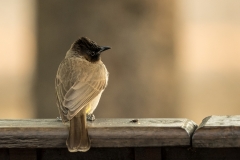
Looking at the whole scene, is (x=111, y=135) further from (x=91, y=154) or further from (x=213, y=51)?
(x=213, y=51)

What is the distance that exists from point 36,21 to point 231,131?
322cm

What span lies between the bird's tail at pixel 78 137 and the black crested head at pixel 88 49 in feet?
5.64

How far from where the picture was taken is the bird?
11.6ft

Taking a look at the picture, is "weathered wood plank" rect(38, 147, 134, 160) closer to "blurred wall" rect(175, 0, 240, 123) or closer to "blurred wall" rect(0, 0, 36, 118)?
"blurred wall" rect(0, 0, 36, 118)

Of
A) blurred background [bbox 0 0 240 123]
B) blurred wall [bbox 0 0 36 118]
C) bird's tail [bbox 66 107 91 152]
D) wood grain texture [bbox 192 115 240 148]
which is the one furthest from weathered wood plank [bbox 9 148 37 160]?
blurred wall [bbox 0 0 36 118]

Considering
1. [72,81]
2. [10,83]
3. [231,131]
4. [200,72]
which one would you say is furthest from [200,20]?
[231,131]

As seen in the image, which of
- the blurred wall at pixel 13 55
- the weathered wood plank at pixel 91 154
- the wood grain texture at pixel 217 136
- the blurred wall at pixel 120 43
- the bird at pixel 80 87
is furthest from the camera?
the blurred wall at pixel 13 55

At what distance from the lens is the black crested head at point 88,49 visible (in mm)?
5633

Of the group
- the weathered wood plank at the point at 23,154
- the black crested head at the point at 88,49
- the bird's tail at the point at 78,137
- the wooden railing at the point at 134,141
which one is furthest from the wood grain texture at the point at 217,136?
the black crested head at the point at 88,49

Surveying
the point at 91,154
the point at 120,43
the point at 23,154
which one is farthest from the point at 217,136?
the point at 120,43

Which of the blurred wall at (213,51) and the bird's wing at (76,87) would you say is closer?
the bird's wing at (76,87)

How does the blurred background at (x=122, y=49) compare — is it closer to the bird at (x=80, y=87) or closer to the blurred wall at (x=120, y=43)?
the blurred wall at (x=120, y=43)

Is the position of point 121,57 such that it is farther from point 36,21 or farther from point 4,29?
point 4,29

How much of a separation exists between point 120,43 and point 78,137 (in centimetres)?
275
